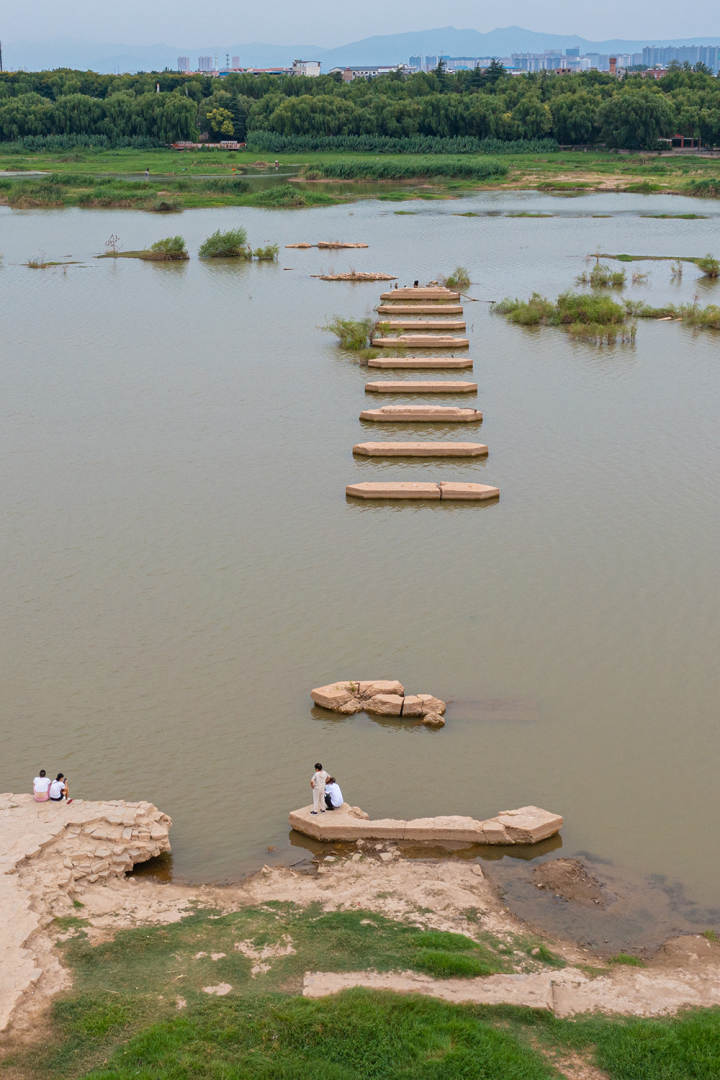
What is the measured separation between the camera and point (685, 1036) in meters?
13.2

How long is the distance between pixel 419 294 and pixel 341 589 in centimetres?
3721

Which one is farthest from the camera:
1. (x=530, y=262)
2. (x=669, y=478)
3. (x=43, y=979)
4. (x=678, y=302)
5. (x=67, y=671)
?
(x=530, y=262)

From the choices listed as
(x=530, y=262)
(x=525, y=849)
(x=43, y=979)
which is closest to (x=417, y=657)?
(x=525, y=849)

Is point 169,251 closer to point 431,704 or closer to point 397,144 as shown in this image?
point 431,704

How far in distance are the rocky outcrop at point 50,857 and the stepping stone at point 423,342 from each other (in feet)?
117

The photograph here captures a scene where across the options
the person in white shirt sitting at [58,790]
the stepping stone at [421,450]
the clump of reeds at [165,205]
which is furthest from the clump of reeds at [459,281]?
the person in white shirt sitting at [58,790]

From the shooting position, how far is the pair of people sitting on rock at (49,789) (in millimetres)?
18875

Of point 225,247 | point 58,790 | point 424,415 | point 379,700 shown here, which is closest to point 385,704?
point 379,700

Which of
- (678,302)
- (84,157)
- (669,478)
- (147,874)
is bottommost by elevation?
(147,874)

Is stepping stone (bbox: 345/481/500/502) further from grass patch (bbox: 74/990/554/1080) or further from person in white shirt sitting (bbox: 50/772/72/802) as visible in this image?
grass patch (bbox: 74/990/554/1080)

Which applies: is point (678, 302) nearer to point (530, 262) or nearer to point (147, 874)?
point (530, 262)

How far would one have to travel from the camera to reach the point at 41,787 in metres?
18.9

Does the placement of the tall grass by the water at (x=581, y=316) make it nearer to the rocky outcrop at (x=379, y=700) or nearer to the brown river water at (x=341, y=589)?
the brown river water at (x=341, y=589)

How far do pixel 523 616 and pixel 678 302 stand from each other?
133 ft
